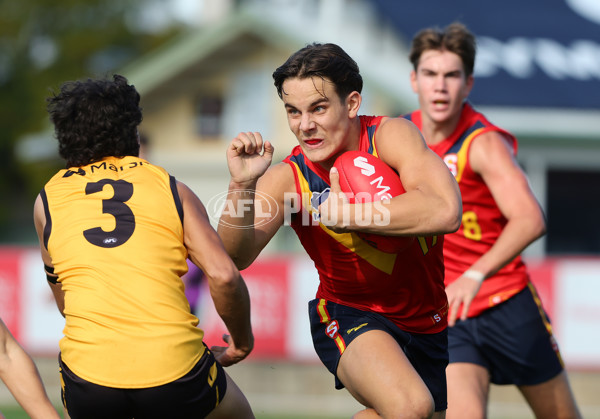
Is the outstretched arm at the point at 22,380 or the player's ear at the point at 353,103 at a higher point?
the player's ear at the point at 353,103

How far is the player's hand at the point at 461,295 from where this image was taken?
4527mm

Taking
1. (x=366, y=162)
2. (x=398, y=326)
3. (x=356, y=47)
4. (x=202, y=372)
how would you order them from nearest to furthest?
(x=202, y=372), (x=366, y=162), (x=398, y=326), (x=356, y=47)

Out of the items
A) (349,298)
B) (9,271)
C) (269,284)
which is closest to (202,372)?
(349,298)

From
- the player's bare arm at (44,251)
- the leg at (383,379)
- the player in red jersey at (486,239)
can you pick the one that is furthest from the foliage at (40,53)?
the leg at (383,379)

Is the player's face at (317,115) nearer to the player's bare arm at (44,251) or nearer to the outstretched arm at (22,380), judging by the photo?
the player's bare arm at (44,251)

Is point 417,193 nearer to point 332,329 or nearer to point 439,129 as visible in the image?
point 332,329

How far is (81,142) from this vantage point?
389 centimetres

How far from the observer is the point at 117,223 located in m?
3.69

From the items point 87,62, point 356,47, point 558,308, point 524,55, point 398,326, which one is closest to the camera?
point 398,326

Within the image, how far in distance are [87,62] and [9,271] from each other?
2675cm

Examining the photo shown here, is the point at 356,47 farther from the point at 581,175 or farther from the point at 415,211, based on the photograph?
the point at 415,211

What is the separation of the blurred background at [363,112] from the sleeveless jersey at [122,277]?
1.18m

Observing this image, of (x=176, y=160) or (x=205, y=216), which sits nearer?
(x=205, y=216)

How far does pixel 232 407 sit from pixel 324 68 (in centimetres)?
152
